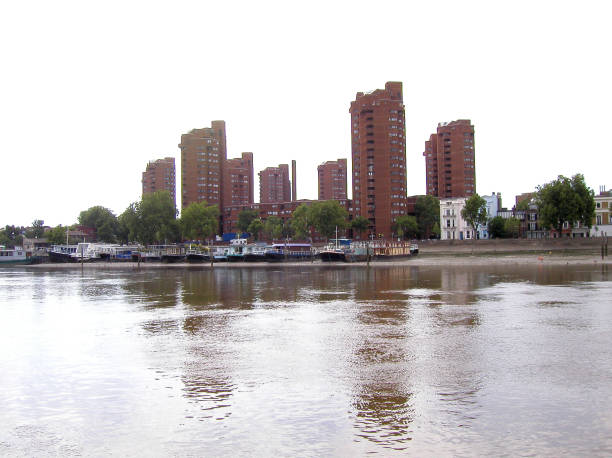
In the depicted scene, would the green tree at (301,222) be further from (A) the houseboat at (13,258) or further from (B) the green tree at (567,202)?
→ (A) the houseboat at (13,258)

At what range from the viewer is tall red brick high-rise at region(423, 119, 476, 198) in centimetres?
16888

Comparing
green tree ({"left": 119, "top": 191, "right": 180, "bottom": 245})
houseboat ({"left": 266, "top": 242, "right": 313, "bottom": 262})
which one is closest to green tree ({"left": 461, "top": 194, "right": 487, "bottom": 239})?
houseboat ({"left": 266, "top": 242, "right": 313, "bottom": 262})

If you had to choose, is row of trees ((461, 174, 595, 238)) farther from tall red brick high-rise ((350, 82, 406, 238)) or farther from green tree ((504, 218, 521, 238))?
tall red brick high-rise ((350, 82, 406, 238))

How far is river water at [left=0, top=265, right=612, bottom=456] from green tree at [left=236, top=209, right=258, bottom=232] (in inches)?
5619

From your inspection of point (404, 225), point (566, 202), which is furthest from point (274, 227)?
point (566, 202)

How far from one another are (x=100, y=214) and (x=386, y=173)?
300ft

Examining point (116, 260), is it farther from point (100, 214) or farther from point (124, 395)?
point (124, 395)

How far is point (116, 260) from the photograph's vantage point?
114 metres

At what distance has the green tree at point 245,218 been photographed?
551 ft

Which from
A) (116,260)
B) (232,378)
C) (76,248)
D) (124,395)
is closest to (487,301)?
(232,378)

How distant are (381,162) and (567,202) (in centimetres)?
5257

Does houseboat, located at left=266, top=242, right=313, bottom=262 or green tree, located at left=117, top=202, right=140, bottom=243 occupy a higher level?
green tree, located at left=117, top=202, right=140, bottom=243

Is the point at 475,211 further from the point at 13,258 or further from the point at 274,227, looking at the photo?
the point at 13,258

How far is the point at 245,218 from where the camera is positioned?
6614 inches
